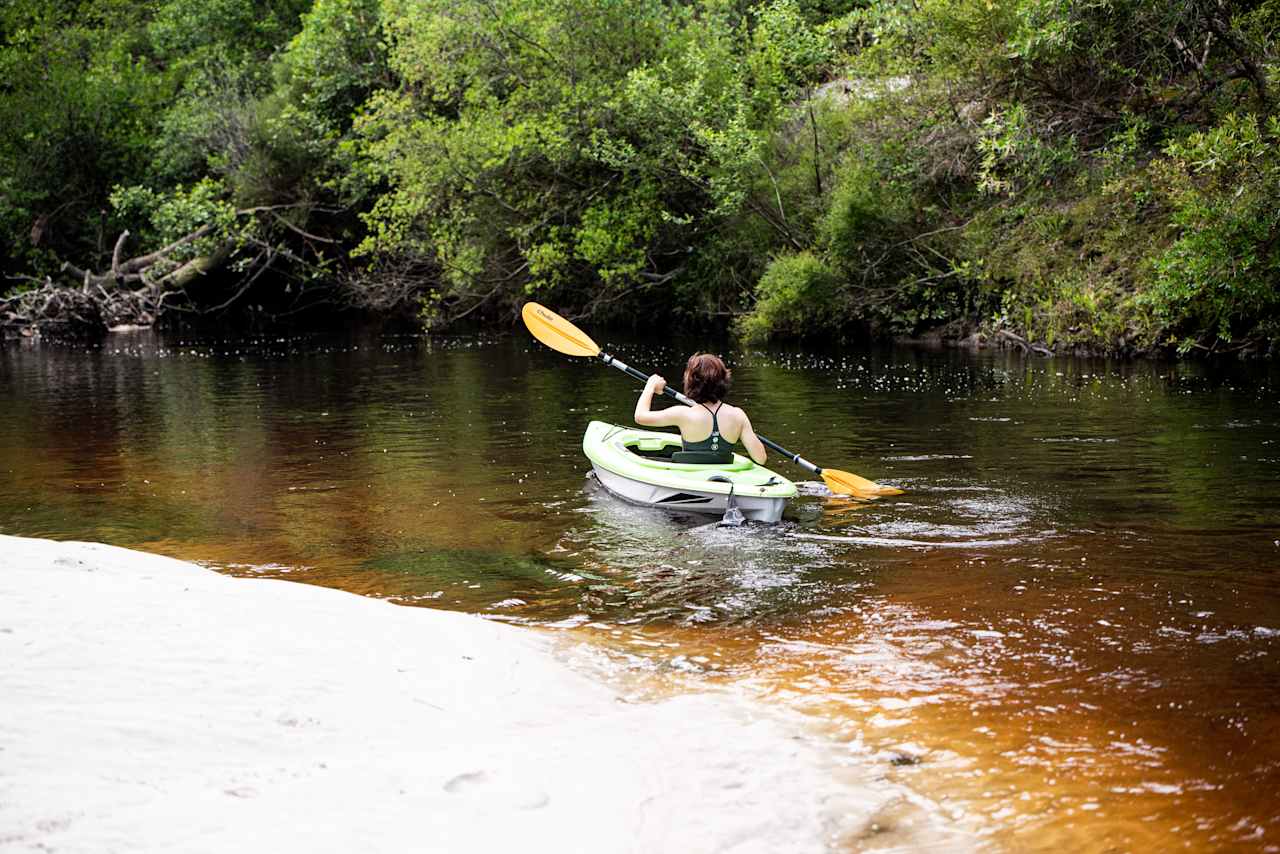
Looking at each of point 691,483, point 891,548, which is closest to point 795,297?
point 691,483

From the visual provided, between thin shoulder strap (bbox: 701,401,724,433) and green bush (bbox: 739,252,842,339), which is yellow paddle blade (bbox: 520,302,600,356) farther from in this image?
green bush (bbox: 739,252,842,339)

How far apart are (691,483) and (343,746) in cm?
474

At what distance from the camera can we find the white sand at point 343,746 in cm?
321

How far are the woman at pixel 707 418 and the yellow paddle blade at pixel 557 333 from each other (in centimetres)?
276

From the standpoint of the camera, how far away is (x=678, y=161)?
23.1 m

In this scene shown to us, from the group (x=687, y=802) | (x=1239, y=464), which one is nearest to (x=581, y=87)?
(x=1239, y=464)

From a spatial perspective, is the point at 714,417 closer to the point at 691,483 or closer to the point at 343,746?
the point at 691,483

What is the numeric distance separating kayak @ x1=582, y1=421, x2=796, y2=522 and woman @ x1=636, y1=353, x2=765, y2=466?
10 cm

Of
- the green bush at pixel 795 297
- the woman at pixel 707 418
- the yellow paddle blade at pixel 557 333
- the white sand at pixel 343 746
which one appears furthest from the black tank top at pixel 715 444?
the green bush at pixel 795 297

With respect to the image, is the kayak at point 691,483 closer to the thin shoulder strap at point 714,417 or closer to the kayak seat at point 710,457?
the kayak seat at point 710,457

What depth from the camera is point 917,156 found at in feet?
63.8

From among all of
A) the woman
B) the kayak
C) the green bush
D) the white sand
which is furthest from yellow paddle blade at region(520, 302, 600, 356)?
the green bush

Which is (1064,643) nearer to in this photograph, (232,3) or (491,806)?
(491,806)

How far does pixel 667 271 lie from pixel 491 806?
896 inches
